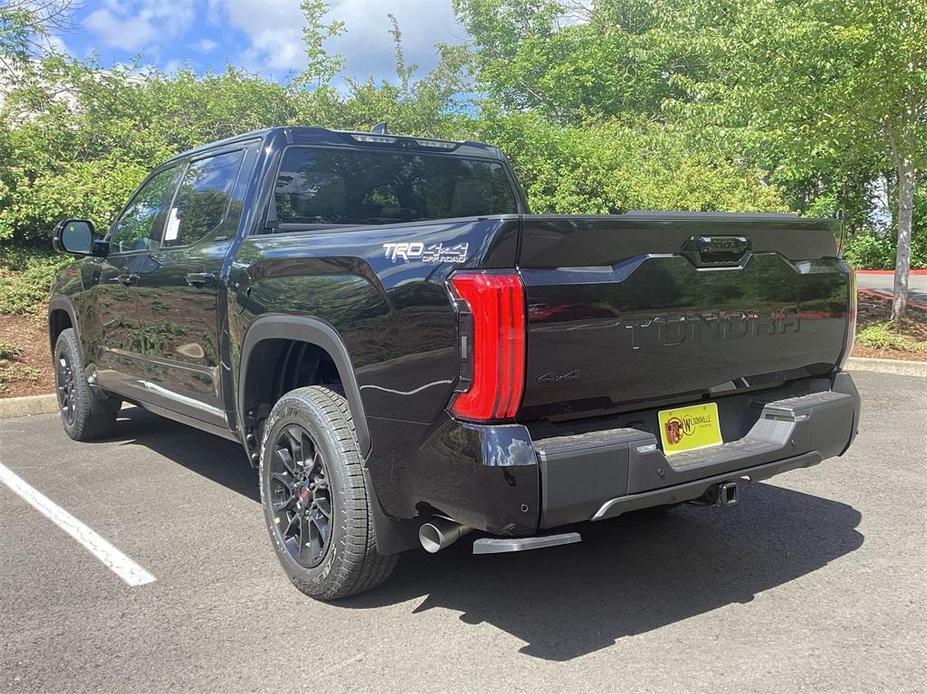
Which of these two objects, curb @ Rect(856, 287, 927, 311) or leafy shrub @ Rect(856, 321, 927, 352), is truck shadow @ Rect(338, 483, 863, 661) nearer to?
leafy shrub @ Rect(856, 321, 927, 352)

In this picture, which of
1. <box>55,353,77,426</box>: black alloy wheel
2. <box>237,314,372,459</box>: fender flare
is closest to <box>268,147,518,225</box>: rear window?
<box>237,314,372,459</box>: fender flare

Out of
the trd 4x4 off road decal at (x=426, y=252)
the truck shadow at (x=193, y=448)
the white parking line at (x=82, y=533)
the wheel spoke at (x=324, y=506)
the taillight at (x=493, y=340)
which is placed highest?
the trd 4x4 off road decal at (x=426, y=252)

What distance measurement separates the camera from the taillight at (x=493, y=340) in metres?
2.59

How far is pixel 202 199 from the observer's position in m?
4.64

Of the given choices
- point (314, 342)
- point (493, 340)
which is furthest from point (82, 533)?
point (493, 340)

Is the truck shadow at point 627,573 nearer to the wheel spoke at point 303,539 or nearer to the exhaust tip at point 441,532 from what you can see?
the wheel spoke at point 303,539

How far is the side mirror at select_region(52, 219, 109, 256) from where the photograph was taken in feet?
17.8

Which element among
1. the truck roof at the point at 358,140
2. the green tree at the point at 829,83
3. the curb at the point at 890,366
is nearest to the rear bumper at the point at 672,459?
the truck roof at the point at 358,140

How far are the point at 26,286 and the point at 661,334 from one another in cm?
935

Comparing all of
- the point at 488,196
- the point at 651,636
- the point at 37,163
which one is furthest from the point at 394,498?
the point at 37,163

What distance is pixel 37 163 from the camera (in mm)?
11484

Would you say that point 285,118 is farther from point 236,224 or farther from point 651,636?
point 651,636

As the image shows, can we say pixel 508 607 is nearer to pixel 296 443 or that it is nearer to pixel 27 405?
pixel 296 443

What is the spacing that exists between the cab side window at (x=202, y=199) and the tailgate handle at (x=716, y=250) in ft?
7.65
